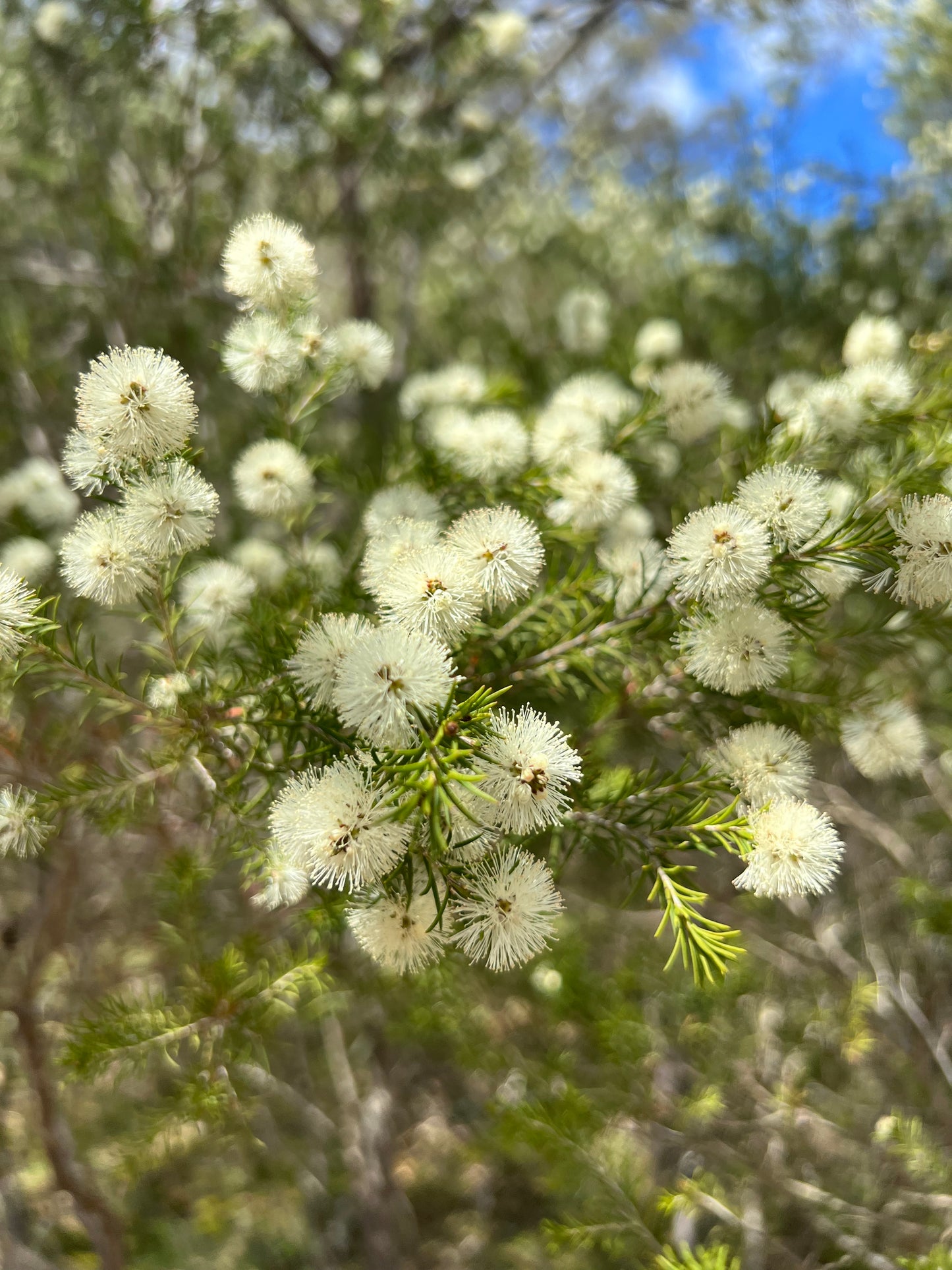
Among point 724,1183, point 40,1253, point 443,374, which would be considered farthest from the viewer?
point 40,1253

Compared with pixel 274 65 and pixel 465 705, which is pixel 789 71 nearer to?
pixel 274 65

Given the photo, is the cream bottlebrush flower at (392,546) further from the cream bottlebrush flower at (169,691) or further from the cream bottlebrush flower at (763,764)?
the cream bottlebrush flower at (763,764)

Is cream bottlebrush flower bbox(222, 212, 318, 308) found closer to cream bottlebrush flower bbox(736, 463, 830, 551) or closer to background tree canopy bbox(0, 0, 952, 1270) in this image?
background tree canopy bbox(0, 0, 952, 1270)

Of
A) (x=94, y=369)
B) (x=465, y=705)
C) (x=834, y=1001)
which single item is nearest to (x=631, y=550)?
(x=465, y=705)

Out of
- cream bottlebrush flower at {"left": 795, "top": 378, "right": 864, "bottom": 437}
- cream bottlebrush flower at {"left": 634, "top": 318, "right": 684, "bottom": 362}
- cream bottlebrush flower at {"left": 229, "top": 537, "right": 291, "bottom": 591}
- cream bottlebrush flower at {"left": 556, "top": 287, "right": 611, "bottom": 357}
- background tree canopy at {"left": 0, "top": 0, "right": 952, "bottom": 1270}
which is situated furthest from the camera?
cream bottlebrush flower at {"left": 556, "top": 287, "right": 611, "bottom": 357}

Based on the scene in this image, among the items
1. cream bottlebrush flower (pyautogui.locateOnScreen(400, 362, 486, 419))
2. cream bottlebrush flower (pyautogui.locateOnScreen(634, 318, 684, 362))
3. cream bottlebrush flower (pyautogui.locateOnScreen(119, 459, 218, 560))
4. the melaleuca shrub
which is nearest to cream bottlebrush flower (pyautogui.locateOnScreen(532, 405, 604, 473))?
the melaleuca shrub

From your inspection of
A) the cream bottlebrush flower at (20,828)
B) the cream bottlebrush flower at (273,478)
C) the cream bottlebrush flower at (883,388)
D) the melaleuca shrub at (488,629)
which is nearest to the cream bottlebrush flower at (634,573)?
the melaleuca shrub at (488,629)

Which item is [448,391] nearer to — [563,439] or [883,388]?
[563,439]
